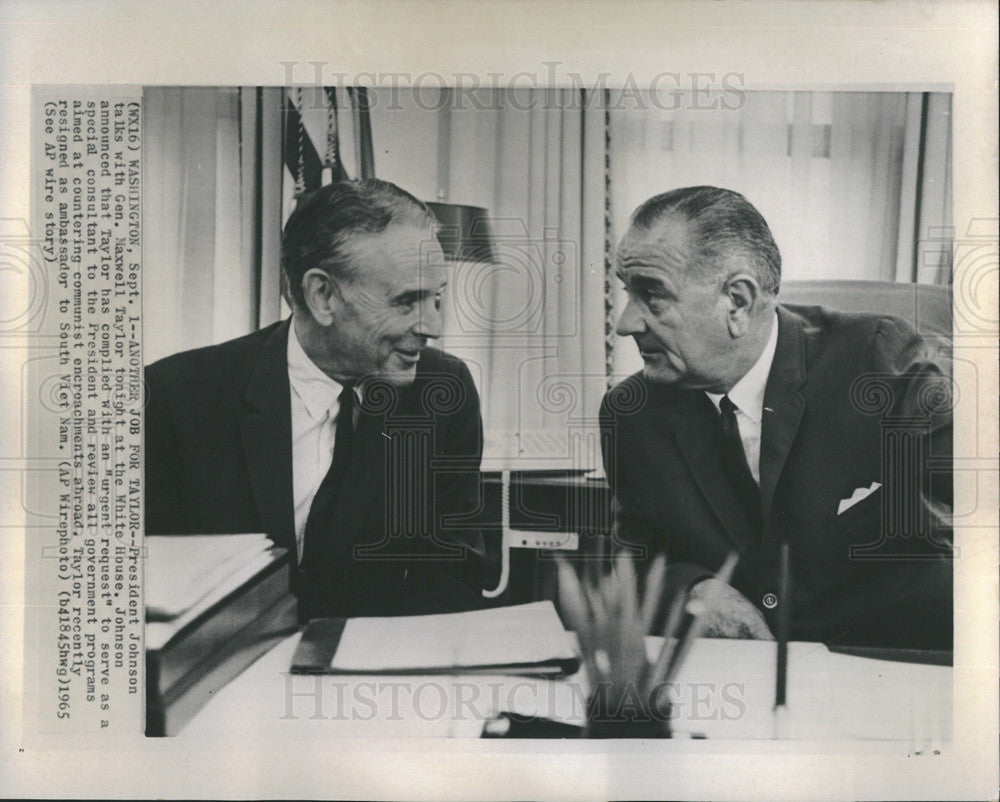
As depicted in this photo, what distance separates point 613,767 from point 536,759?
12 centimetres

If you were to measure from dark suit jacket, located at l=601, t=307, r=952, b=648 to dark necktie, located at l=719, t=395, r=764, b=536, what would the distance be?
0.01 m

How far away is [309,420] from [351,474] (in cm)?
11

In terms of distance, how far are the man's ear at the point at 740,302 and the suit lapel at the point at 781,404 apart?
51mm

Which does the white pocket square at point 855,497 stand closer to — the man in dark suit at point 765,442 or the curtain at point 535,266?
the man in dark suit at point 765,442

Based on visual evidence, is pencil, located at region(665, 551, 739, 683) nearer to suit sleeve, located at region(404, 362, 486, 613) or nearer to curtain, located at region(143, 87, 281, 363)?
suit sleeve, located at region(404, 362, 486, 613)

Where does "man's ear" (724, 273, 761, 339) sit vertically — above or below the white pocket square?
above

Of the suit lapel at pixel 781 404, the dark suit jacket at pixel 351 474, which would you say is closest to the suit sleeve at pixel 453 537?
the dark suit jacket at pixel 351 474

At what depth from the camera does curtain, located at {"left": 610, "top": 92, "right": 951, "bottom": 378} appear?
4.08ft

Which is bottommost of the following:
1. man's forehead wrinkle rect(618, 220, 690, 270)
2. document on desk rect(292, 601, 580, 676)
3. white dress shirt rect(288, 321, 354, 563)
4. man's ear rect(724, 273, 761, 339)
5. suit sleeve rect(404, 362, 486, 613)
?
document on desk rect(292, 601, 580, 676)

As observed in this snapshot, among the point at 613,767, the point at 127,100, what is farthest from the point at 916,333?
the point at 127,100

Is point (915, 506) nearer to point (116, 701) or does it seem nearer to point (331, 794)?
point (331, 794)

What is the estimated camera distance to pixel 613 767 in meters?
1.24

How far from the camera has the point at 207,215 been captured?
1.24m

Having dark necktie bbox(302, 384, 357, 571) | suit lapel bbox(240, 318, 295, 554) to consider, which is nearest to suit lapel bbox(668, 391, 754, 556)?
dark necktie bbox(302, 384, 357, 571)
